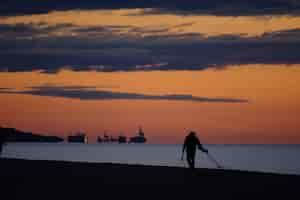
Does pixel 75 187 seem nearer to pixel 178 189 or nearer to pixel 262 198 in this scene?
pixel 178 189

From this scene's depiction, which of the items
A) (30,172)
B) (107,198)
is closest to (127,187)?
(107,198)

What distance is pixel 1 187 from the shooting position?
24.2 m

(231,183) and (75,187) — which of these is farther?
(231,183)

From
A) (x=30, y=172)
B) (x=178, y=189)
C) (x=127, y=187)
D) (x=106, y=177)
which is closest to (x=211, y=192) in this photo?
(x=178, y=189)

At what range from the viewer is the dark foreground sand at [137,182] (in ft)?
72.3

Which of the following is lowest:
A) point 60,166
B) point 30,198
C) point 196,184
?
point 30,198

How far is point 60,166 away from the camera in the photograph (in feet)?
118

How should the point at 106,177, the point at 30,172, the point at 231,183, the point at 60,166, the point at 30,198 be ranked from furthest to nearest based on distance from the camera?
1. the point at 60,166
2. the point at 30,172
3. the point at 106,177
4. the point at 231,183
5. the point at 30,198

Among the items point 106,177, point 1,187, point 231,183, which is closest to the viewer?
point 1,187

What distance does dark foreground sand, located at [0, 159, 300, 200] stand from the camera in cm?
2205

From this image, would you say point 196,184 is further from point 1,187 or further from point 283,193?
point 1,187

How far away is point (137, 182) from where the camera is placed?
2638 cm

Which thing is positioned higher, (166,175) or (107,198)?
(166,175)

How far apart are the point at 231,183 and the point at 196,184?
1134 mm
